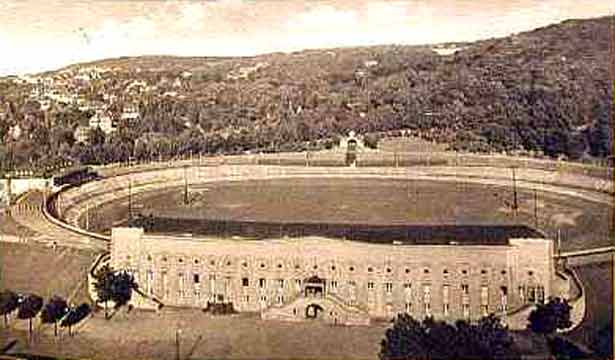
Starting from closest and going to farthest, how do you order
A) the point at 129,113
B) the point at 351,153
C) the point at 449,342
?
the point at 449,342, the point at 129,113, the point at 351,153

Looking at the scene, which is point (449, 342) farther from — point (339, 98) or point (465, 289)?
point (339, 98)

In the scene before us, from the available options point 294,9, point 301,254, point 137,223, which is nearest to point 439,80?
point 294,9

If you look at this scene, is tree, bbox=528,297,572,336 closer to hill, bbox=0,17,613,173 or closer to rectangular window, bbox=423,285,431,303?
rectangular window, bbox=423,285,431,303

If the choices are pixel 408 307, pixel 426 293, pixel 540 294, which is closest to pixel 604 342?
pixel 540 294

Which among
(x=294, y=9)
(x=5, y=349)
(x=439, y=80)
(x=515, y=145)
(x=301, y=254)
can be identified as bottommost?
(x=5, y=349)

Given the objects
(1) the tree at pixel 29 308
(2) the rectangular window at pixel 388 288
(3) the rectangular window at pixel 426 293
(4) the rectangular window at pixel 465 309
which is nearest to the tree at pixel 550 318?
(4) the rectangular window at pixel 465 309

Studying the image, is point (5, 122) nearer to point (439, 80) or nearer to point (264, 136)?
point (264, 136)
